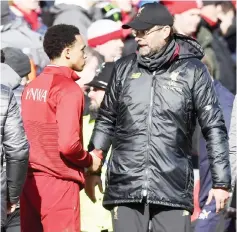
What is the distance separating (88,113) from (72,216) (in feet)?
7.31

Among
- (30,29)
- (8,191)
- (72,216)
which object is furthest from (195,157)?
(8,191)

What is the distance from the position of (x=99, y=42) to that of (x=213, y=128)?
474 centimetres

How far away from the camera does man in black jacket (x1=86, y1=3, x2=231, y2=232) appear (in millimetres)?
8336

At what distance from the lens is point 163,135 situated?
27.4 ft

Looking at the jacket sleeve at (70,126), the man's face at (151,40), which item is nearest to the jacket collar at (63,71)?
the jacket sleeve at (70,126)

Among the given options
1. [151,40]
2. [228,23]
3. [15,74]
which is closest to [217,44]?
[228,23]

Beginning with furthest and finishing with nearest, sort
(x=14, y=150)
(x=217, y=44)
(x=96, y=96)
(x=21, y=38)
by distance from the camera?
(x=217, y=44)
(x=21, y=38)
(x=96, y=96)
(x=14, y=150)

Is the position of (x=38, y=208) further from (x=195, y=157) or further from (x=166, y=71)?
(x=195, y=157)

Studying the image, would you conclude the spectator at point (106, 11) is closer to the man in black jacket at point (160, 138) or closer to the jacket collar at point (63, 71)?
the jacket collar at point (63, 71)

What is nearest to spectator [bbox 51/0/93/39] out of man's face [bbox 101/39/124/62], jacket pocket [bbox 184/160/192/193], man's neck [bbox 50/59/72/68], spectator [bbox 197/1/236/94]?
man's face [bbox 101/39/124/62]

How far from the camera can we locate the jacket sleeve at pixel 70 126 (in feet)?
27.6

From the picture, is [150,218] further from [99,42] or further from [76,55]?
[99,42]

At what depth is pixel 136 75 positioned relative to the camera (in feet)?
27.9

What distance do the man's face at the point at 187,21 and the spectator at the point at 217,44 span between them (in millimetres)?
732
